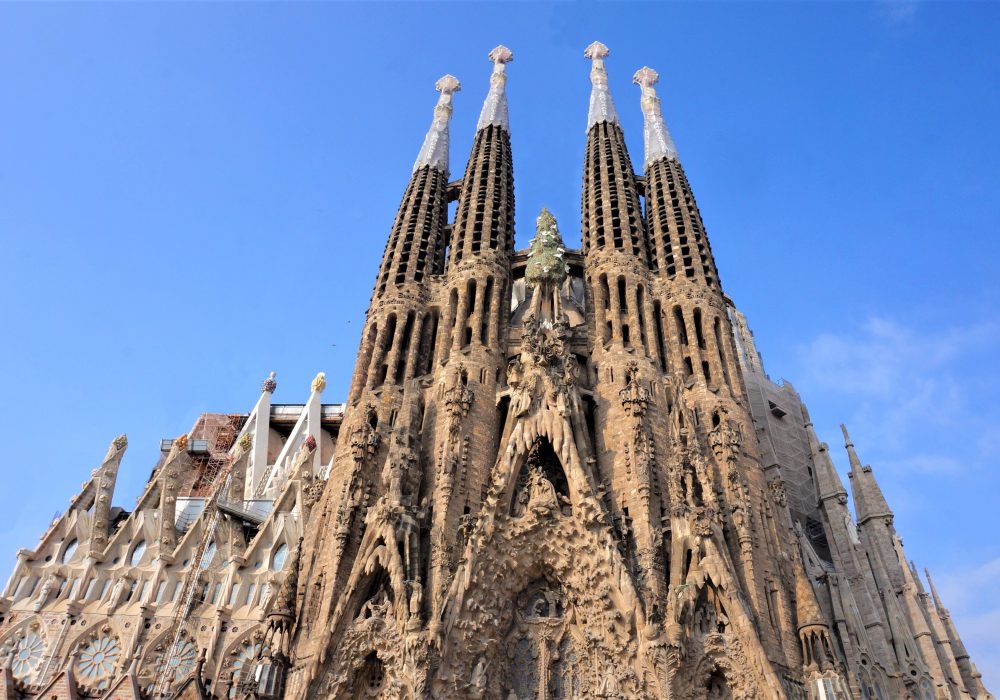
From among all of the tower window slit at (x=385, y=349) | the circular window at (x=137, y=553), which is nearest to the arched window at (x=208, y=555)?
the circular window at (x=137, y=553)

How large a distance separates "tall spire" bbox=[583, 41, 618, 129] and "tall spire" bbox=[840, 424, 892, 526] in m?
17.8

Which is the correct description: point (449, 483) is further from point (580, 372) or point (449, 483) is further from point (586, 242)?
point (586, 242)

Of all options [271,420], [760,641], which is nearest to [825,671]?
[760,641]

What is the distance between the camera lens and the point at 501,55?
39625mm

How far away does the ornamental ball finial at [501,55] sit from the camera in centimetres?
3947

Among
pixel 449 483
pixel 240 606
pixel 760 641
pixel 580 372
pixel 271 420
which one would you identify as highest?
pixel 271 420

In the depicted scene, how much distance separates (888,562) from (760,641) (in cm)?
1145

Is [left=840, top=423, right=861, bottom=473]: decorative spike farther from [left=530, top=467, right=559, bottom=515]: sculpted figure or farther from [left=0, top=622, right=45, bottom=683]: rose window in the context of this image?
[left=0, top=622, right=45, bottom=683]: rose window

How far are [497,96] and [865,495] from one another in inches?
919

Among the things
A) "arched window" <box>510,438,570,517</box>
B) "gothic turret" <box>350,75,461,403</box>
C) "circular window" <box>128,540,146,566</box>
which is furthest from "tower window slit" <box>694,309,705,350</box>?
"circular window" <box>128,540,146,566</box>

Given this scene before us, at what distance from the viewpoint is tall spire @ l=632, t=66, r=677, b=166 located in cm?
3312

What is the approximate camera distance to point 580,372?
83.4ft

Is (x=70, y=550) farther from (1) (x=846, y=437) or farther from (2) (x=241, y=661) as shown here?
(1) (x=846, y=437)

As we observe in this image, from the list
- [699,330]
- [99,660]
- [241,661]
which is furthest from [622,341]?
[99,660]
